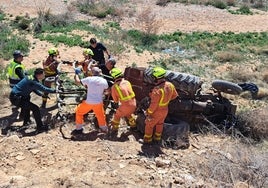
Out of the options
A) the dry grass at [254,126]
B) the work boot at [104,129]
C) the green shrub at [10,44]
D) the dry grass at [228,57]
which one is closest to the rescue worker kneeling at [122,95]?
the work boot at [104,129]

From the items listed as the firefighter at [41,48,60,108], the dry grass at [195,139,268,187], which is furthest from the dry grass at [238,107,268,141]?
the firefighter at [41,48,60,108]

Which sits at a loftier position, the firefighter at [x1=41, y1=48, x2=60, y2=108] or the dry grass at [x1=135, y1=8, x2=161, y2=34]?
the firefighter at [x1=41, y1=48, x2=60, y2=108]

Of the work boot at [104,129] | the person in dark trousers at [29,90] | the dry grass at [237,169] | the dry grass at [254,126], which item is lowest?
the dry grass at [254,126]

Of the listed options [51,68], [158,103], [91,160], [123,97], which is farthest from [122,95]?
[51,68]

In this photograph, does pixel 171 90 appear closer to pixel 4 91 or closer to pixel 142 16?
pixel 4 91

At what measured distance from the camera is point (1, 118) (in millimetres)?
10336

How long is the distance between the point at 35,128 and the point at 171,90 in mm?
3161

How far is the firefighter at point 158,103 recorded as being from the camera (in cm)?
829

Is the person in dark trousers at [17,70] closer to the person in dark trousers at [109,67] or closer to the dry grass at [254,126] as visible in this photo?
the person in dark trousers at [109,67]

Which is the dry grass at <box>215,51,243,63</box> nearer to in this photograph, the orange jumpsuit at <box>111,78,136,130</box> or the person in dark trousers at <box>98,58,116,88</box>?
the person in dark trousers at <box>98,58,116,88</box>

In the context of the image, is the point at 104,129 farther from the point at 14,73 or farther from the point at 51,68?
the point at 14,73

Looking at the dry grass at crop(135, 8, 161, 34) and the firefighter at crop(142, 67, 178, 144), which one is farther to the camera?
the dry grass at crop(135, 8, 161, 34)

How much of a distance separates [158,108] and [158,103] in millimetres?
119

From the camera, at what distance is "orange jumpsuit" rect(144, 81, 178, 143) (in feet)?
27.2
